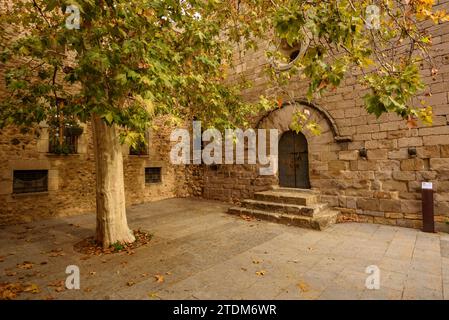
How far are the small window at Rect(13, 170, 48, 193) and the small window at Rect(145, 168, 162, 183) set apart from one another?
10.2 ft

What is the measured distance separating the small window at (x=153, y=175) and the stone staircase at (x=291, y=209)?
3.70 meters

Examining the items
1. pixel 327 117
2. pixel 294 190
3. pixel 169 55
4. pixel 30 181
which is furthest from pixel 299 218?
pixel 30 181

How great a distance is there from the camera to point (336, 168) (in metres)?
6.13

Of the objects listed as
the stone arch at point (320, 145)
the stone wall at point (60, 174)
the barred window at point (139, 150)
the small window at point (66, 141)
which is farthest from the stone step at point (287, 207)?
the small window at point (66, 141)

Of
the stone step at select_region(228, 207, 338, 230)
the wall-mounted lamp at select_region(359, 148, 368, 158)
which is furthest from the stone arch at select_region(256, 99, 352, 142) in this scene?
the stone step at select_region(228, 207, 338, 230)

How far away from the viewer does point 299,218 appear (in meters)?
5.44

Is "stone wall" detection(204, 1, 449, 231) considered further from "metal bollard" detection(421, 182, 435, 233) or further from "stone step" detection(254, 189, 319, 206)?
"stone step" detection(254, 189, 319, 206)

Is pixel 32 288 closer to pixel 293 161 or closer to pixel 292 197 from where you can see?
pixel 292 197

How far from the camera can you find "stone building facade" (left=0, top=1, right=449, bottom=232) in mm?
4883

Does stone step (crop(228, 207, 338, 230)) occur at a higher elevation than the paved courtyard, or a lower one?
higher

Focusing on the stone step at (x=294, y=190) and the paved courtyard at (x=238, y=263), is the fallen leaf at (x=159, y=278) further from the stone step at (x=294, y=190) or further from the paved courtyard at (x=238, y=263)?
the stone step at (x=294, y=190)

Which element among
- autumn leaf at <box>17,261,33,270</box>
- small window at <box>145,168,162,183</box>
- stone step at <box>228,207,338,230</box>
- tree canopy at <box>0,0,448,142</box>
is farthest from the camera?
small window at <box>145,168,162,183</box>
